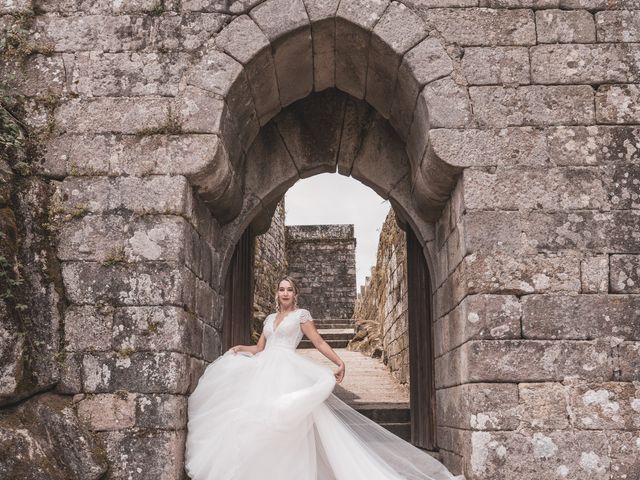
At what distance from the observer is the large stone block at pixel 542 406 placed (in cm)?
345

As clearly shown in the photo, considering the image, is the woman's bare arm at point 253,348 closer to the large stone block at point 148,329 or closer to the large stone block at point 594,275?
the large stone block at point 148,329

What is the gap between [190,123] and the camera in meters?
3.86

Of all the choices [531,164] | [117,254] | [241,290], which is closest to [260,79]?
[117,254]

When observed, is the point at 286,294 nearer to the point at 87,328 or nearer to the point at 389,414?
the point at 87,328

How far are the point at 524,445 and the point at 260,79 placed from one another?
2897 millimetres

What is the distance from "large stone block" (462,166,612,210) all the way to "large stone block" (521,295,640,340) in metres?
0.56

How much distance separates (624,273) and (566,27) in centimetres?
162

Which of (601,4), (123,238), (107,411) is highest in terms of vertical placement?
(601,4)

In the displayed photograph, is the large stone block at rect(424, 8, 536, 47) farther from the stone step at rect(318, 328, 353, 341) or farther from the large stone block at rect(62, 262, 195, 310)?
the stone step at rect(318, 328, 353, 341)

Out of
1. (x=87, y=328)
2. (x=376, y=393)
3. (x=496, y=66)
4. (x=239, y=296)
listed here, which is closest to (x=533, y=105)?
(x=496, y=66)

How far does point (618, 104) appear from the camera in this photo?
3824mm

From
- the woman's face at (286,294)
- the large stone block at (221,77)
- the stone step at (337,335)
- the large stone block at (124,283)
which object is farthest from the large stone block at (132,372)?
the stone step at (337,335)

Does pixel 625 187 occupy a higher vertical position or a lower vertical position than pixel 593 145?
lower

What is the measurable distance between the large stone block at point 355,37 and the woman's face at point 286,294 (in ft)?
5.33
